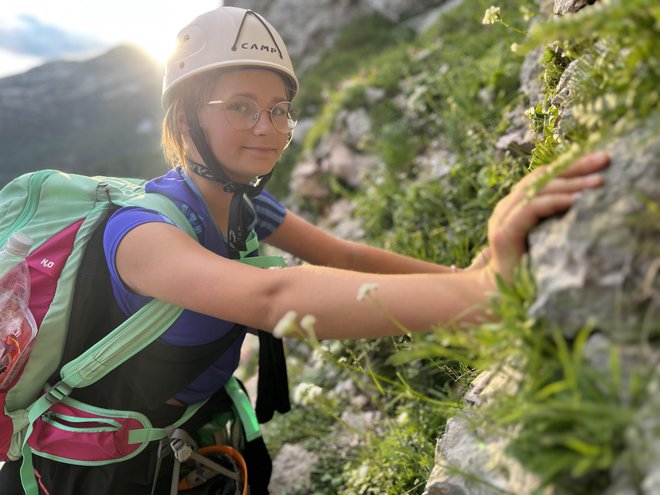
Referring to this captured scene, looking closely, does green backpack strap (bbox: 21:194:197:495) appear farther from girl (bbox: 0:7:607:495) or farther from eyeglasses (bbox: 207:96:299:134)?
eyeglasses (bbox: 207:96:299:134)

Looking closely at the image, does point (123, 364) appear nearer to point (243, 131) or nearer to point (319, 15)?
point (243, 131)

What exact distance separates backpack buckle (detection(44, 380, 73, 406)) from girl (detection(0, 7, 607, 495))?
5.1 inches

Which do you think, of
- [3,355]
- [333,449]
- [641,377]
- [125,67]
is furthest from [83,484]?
[125,67]

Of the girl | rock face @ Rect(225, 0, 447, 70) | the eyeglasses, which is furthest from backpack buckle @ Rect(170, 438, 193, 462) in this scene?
rock face @ Rect(225, 0, 447, 70)

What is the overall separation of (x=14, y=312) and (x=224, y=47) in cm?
173

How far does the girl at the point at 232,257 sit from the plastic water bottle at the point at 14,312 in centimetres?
36

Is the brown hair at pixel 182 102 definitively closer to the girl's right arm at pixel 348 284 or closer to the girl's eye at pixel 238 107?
the girl's eye at pixel 238 107

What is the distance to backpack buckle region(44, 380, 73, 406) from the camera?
92.1 inches

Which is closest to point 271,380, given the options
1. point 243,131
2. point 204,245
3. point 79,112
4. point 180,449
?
point 180,449

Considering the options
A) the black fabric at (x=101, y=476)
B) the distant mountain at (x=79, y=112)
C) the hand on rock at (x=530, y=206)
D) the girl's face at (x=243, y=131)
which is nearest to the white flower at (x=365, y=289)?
the hand on rock at (x=530, y=206)

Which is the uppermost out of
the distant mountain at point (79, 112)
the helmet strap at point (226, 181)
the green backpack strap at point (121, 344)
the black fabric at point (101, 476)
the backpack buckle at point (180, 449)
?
the helmet strap at point (226, 181)

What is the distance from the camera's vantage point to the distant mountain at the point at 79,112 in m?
102

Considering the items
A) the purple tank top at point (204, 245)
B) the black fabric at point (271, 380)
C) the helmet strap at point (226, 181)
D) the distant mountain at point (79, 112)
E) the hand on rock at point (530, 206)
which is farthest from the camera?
the distant mountain at point (79, 112)

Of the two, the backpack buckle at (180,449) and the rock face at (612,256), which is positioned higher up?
the rock face at (612,256)
